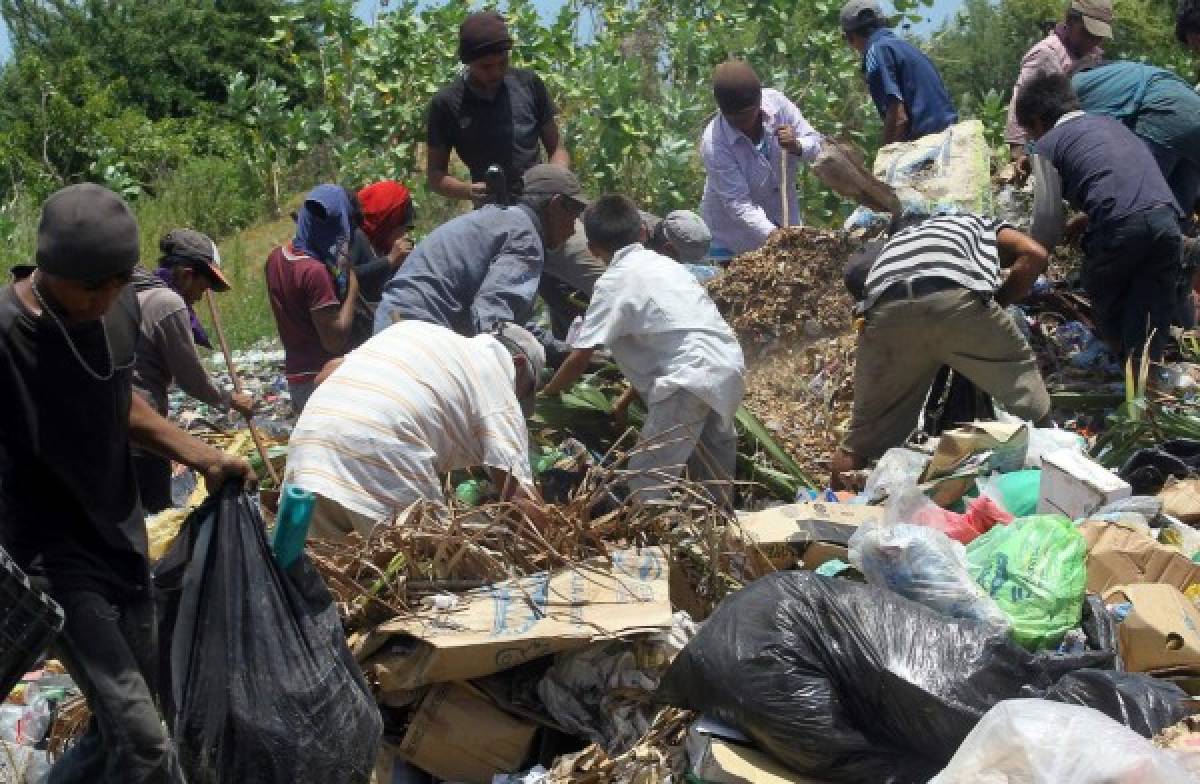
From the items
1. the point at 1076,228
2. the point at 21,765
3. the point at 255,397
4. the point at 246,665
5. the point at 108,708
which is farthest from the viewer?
the point at 255,397

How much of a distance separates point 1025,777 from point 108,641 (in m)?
2.08

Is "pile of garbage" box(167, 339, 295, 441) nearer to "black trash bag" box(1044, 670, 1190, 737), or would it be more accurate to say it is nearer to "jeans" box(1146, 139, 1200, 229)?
"jeans" box(1146, 139, 1200, 229)

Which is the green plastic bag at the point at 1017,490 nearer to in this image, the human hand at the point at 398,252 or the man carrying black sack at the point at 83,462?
the human hand at the point at 398,252

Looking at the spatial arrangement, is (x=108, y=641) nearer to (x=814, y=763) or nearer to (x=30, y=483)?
(x=30, y=483)

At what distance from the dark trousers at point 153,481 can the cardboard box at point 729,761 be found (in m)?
2.61

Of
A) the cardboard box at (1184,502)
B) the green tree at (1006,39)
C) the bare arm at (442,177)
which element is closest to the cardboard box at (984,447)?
the cardboard box at (1184,502)

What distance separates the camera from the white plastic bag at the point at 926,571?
15.7 feet

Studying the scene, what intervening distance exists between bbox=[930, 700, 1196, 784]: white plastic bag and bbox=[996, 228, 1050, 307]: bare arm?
3263 mm

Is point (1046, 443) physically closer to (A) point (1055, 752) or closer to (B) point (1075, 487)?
(B) point (1075, 487)

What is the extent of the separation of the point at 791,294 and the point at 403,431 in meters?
3.63

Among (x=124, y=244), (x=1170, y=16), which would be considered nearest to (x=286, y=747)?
(x=124, y=244)

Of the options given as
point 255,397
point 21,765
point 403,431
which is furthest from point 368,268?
point 21,765

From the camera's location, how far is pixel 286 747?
427 centimetres

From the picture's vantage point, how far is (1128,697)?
173 inches
